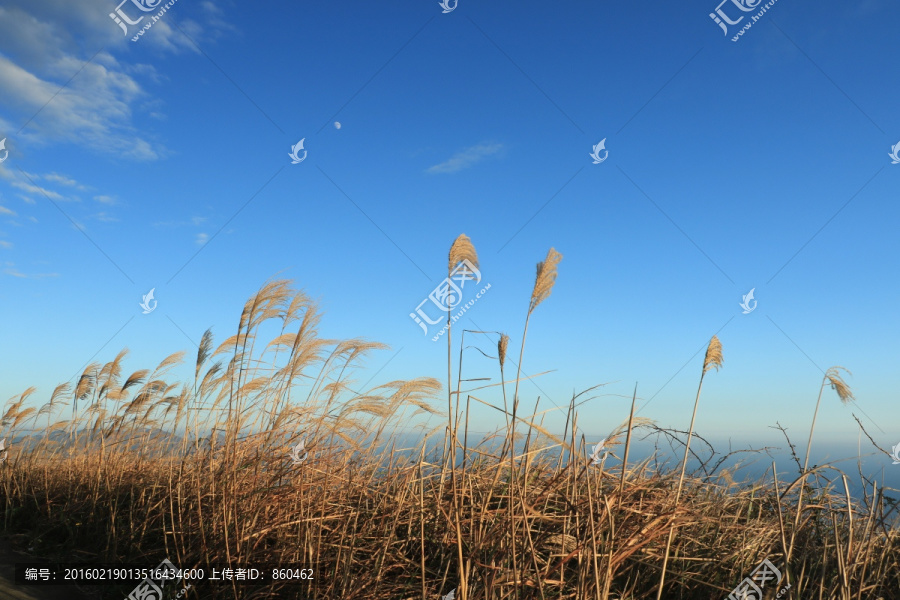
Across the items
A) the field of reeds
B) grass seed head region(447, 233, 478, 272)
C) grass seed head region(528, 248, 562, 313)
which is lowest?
the field of reeds

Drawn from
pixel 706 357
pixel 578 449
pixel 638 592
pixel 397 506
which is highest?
pixel 706 357

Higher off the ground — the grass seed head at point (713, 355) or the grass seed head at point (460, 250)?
the grass seed head at point (460, 250)

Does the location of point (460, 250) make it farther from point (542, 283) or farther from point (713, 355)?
point (713, 355)

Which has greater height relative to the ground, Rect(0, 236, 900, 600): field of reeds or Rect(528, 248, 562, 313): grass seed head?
Rect(528, 248, 562, 313): grass seed head

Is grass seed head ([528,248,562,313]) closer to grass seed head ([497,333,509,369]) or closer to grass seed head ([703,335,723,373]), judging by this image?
grass seed head ([497,333,509,369])

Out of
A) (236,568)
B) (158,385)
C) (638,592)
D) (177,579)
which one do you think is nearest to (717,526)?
(638,592)

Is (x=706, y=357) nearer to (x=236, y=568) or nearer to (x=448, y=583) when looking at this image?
(x=448, y=583)

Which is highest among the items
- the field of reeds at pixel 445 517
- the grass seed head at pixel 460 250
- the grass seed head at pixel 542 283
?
the grass seed head at pixel 460 250

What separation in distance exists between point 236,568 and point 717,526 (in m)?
3.33

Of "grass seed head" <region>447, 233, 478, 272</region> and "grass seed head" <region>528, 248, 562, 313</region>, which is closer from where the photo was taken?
"grass seed head" <region>528, 248, 562, 313</region>

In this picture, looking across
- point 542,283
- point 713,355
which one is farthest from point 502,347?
point 713,355

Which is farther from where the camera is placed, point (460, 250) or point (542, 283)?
point (460, 250)

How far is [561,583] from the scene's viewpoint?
9.11 ft

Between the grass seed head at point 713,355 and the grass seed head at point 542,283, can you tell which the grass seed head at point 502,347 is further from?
the grass seed head at point 713,355
